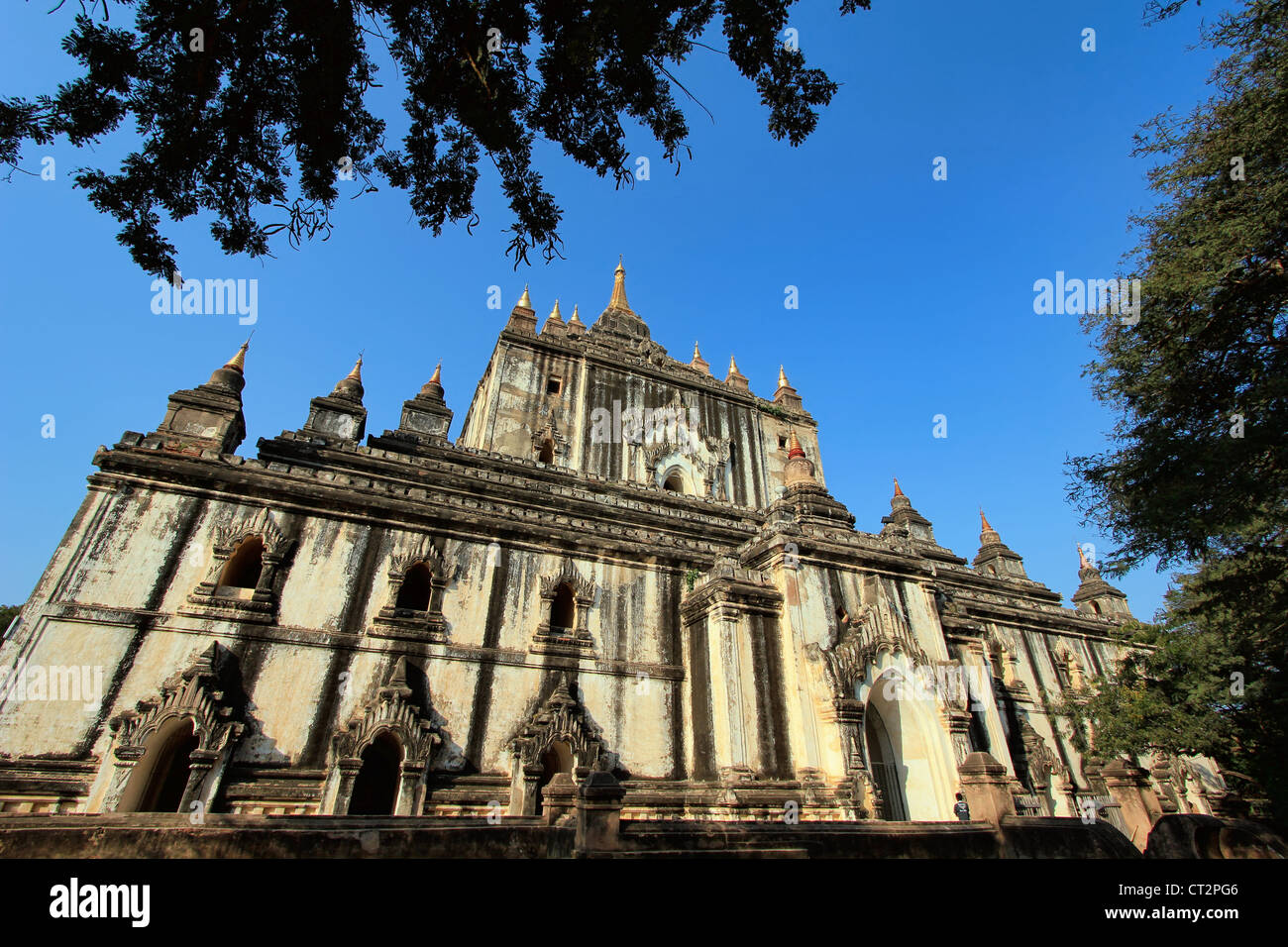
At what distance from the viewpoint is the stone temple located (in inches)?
415

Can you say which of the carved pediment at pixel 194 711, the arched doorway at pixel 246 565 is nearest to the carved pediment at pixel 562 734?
the carved pediment at pixel 194 711

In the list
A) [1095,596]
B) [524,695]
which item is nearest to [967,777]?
[524,695]

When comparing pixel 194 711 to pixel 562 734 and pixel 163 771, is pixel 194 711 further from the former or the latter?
pixel 562 734

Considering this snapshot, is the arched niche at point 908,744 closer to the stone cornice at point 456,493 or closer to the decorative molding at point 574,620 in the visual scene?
the stone cornice at point 456,493

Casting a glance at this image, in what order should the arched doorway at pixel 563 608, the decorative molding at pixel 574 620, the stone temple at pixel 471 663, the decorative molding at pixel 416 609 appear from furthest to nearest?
1. the arched doorway at pixel 563 608
2. the decorative molding at pixel 574 620
3. the decorative molding at pixel 416 609
4. the stone temple at pixel 471 663

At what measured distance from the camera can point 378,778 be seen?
38.6ft

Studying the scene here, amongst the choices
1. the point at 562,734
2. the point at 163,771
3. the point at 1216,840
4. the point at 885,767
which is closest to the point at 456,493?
the point at 562,734

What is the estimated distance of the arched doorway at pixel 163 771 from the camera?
10.4 meters

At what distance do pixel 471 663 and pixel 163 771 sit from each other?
5.46 meters

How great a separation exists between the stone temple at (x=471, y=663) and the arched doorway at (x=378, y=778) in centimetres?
6
